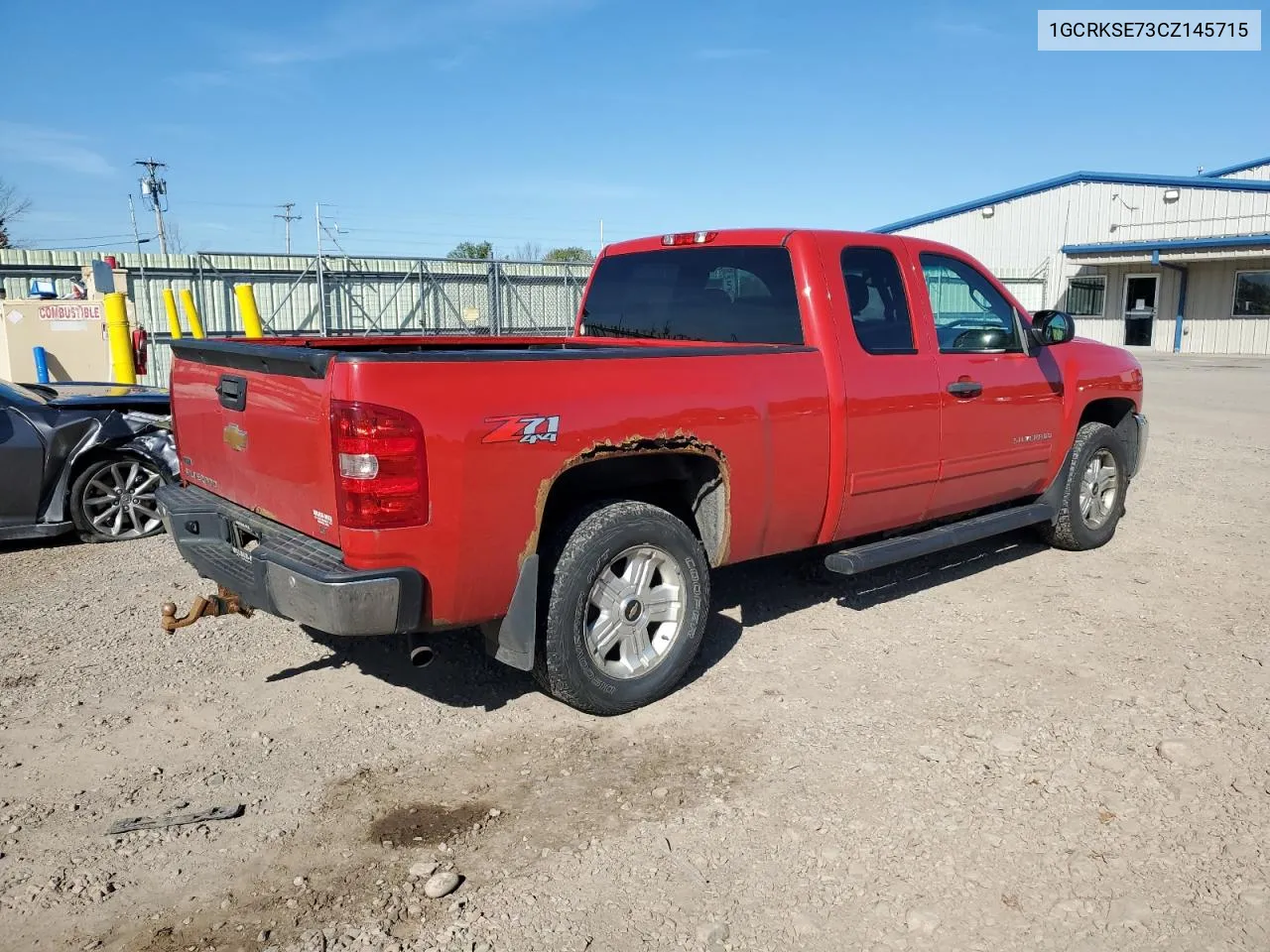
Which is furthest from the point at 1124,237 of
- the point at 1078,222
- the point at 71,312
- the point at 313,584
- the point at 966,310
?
the point at 313,584

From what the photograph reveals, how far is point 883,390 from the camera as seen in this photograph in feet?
15.6

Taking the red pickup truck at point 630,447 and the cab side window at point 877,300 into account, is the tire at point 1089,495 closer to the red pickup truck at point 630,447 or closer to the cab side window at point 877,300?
the red pickup truck at point 630,447

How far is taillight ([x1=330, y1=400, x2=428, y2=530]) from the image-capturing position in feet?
10.6

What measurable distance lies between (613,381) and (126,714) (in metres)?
2.42

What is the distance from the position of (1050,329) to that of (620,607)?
3.24 meters

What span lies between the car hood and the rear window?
11.0 ft

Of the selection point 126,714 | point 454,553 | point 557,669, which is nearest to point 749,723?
point 557,669

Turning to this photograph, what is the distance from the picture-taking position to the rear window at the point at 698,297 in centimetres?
482

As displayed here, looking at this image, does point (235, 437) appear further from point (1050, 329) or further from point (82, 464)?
point (1050, 329)

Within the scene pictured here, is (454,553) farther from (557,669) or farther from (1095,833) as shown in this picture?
(1095,833)

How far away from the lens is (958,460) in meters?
5.27

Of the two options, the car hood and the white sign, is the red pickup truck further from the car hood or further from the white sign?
the white sign

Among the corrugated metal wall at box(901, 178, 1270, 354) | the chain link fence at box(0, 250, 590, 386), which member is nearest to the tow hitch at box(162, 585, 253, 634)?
the chain link fence at box(0, 250, 590, 386)

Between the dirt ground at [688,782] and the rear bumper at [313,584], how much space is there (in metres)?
0.60
